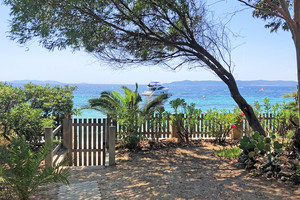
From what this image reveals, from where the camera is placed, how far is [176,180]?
5.01 metres

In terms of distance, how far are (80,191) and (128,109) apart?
370 cm

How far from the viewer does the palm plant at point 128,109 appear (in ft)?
25.0

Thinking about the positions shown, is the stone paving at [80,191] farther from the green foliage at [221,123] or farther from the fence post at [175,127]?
the green foliage at [221,123]

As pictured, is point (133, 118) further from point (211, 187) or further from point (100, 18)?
point (211, 187)

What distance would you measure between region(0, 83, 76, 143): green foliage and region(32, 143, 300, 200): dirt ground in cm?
156

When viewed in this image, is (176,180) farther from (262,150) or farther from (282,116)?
(282,116)

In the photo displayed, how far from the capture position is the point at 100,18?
6.75 m

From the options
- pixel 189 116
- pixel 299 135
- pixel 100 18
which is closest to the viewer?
pixel 299 135

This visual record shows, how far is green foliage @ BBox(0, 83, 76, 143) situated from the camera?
6270 mm

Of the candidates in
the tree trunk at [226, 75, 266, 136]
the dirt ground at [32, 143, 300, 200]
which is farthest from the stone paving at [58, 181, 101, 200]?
the tree trunk at [226, 75, 266, 136]

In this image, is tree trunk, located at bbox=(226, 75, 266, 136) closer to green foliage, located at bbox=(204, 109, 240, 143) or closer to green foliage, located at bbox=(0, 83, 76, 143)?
green foliage, located at bbox=(204, 109, 240, 143)

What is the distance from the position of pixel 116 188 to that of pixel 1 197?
177 cm

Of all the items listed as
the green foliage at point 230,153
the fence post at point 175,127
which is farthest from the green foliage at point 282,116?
the fence post at point 175,127

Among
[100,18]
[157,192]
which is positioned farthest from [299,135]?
[100,18]
